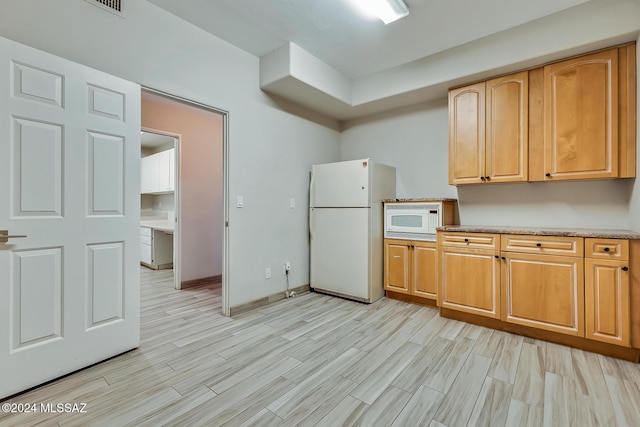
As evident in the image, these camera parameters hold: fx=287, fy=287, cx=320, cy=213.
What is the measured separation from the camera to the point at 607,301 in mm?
2111

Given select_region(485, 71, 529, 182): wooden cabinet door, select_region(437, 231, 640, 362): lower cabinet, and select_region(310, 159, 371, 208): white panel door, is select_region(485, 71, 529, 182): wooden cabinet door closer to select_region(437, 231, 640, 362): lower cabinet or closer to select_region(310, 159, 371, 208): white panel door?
select_region(437, 231, 640, 362): lower cabinet

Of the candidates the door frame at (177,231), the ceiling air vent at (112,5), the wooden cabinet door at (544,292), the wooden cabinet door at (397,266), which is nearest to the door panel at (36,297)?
the ceiling air vent at (112,5)

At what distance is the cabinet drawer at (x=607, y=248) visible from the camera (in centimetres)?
206

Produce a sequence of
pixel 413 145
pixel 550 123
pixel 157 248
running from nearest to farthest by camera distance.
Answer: pixel 550 123, pixel 413 145, pixel 157 248

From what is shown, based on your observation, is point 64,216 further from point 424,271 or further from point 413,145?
point 413,145

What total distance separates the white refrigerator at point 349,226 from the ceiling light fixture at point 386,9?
4.52ft

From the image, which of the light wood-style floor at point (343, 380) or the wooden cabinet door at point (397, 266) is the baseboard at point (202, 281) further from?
the wooden cabinet door at point (397, 266)

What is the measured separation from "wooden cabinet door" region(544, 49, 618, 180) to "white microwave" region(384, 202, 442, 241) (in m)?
1.05

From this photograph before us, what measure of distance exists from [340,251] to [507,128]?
84.9 inches

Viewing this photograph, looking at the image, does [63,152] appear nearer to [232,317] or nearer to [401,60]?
[232,317]

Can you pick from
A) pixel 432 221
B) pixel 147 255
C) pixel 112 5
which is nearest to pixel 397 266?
pixel 432 221

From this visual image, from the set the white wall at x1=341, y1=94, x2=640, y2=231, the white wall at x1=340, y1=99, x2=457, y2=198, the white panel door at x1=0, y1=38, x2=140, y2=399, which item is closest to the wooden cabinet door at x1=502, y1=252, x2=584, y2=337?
the white wall at x1=341, y1=94, x2=640, y2=231

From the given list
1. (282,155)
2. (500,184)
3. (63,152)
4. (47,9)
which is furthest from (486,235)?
(47,9)

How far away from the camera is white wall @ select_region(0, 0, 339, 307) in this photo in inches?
76.0
